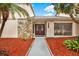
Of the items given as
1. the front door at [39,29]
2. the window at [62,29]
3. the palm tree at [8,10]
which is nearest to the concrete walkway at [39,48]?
the front door at [39,29]

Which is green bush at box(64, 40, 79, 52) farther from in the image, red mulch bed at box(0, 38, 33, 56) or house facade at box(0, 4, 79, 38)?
red mulch bed at box(0, 38, 33, 56)

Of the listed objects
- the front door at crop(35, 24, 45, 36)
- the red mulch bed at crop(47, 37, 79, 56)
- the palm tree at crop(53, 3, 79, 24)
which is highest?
the palm tree at crop(53, 3, 79, 24)

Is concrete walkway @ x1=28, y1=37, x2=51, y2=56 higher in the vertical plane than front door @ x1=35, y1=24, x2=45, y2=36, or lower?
lower

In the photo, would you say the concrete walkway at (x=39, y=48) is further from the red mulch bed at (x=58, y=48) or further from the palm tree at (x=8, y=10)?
the palm tree at (x=8, y=10)

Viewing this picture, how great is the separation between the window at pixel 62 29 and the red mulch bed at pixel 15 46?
0.34 metres

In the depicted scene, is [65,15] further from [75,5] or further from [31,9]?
[31,9]

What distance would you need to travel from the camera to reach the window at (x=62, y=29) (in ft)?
10.8

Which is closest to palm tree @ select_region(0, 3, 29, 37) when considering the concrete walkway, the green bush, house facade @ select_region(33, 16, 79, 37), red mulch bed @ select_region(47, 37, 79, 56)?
house facade @ select_region(33, 16, 79, 37)

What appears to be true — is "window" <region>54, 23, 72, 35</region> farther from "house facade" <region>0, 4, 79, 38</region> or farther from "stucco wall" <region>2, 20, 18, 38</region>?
"stucco wall" <region>2, 20, 18, 38</region>

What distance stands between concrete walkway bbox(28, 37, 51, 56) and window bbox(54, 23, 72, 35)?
18cm

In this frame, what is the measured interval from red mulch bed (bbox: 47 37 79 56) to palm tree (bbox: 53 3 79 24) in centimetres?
29

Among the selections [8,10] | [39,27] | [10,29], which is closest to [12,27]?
[10,29]

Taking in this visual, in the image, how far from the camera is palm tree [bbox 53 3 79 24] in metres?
3.28

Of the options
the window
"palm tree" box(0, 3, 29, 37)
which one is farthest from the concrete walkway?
"palm tree" box(0, 3, 29, 37)
